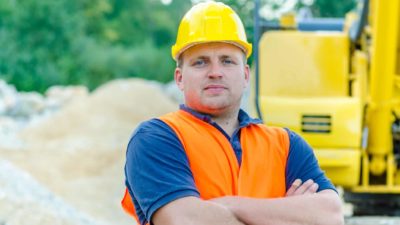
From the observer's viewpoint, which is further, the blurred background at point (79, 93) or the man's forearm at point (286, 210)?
the blurred background at point (79, 93)

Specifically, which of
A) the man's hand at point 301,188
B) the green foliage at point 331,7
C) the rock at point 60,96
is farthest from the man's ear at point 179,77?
the rock at point 60,96

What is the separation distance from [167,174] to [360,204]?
19.6 feet

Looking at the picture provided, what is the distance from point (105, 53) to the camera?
5384 cm

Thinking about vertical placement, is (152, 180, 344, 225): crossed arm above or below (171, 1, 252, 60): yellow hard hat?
below

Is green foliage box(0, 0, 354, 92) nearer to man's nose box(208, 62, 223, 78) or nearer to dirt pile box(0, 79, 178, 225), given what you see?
dirt pile box(0, 79, 178, 225)

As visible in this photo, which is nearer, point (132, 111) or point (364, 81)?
point (364, 81)

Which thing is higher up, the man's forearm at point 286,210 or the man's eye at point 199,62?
the man's eye at point 199,62

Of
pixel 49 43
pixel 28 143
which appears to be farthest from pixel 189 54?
pixel 49 43

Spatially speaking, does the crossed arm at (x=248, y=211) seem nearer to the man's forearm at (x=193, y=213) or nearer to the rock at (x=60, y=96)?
the man's forearm at (x=193, y=213)

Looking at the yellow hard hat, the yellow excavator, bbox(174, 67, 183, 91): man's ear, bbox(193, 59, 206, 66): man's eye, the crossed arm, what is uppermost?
the yellow hard hat

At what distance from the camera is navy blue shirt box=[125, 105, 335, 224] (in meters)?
3.10

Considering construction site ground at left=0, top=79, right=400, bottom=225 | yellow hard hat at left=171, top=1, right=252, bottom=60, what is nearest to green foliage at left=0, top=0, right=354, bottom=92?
→ construction site ground at left=0, top=79, right=400, bottom=225

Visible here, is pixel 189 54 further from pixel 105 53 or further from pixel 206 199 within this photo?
pixel 105 53

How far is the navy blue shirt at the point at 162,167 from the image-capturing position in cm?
310
